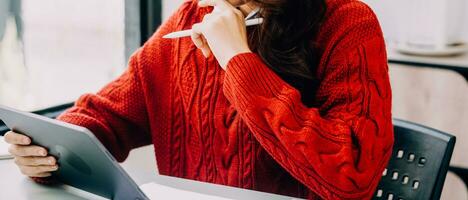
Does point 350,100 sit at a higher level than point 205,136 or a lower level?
higher

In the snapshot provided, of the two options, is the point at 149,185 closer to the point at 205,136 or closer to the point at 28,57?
the point at 205,136

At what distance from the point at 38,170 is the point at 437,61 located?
4.03ft

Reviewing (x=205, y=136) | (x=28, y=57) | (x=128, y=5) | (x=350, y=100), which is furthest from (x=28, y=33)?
(x=350, y=100)

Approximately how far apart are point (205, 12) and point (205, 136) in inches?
10.3

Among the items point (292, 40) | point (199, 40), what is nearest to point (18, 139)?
point (199, 40)

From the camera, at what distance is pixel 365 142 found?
3.35 ft

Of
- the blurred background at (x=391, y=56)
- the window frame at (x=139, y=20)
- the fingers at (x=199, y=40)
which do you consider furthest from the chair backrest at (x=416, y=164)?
the window frame at (x=139, y=20)

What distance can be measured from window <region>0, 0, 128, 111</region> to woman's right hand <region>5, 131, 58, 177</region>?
0.67 m

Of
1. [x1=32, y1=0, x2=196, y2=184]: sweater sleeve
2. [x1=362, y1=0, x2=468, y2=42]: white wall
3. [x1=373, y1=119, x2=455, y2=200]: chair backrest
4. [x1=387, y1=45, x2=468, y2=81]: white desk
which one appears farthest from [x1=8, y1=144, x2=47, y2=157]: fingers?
[x1=362, y1=0, x2=468, y2=42]: white wall

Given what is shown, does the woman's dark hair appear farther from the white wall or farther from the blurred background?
the white wall

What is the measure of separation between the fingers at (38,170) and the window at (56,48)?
2.24 ft

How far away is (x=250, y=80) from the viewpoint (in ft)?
3.42

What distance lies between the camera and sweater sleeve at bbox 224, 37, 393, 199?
1.01m

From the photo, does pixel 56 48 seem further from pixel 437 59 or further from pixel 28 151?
pixel 437 59
